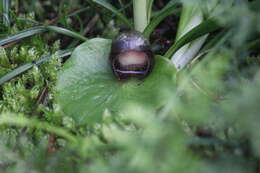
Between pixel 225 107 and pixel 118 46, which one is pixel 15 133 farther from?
pixel 225 107

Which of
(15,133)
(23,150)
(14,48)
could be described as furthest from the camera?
(14,48)

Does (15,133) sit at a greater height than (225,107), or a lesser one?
lesser

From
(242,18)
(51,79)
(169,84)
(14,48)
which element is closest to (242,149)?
(242,18)

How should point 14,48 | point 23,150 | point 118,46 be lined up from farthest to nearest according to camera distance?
point 14,48 < point 118,46 < point 23,150

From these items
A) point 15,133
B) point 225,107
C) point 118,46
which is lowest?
point 15,133

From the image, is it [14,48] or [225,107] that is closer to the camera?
[225,107]

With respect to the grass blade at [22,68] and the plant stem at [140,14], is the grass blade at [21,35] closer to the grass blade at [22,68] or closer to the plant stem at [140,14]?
the grass blade at [22,68]

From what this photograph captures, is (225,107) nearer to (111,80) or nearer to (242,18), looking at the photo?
(242,18)
